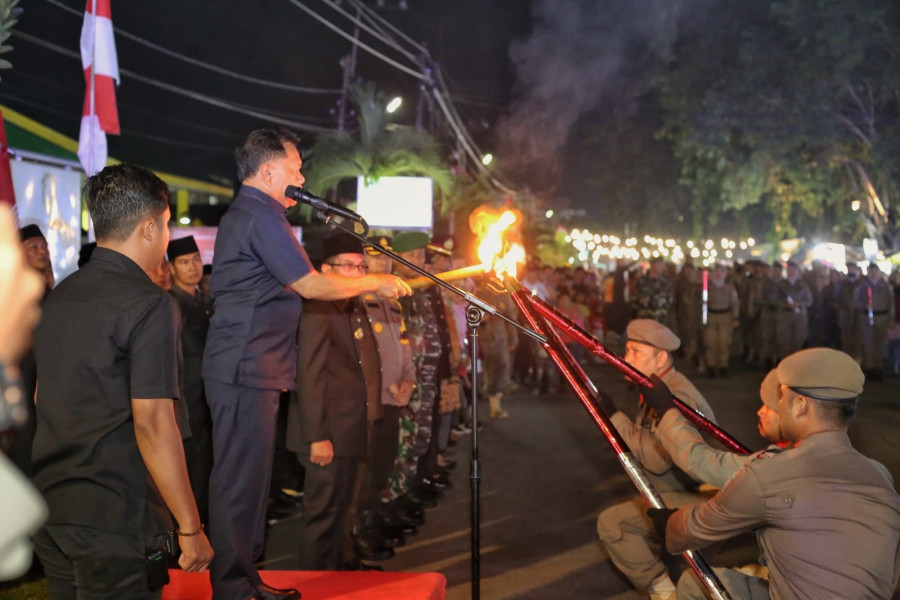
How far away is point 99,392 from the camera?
9.19 feet

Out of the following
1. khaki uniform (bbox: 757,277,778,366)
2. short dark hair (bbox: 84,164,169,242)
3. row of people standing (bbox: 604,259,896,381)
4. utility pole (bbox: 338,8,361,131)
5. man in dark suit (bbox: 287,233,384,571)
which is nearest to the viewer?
short dark hair (bbox: 84,164,169,242)

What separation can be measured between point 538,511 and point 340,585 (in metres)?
3.50

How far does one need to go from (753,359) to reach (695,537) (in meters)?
17.5

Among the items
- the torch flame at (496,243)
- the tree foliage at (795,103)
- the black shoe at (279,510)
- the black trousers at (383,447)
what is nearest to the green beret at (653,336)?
the torch flame at (496,243)

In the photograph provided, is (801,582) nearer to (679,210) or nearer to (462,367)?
(462,367)

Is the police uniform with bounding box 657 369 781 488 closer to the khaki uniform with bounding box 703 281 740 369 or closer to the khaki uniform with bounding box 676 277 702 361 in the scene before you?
the khaki uniform with bounding box 703 281 740 369

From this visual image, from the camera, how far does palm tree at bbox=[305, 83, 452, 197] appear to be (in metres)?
20.6

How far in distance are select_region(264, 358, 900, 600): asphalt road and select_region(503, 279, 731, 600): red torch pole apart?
2.13 m

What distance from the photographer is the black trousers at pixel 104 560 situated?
2.78 meters

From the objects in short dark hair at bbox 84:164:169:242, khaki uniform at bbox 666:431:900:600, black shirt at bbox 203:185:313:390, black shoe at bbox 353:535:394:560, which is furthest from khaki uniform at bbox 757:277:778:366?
short dark hair at bbox 84:164:169:242

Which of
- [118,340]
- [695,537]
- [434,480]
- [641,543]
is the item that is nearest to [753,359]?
[434,480]

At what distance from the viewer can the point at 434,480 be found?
8.48m

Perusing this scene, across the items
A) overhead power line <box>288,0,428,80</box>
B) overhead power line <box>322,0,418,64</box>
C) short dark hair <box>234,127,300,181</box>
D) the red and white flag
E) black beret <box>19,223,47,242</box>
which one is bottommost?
black beret <box>19,223,47,242</box>

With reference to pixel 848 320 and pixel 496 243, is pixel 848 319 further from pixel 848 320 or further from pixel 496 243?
pixel 496 243
